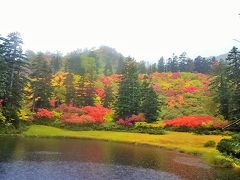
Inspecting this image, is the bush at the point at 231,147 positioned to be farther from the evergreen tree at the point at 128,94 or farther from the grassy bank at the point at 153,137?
the evergreen tree at the point at 128,94

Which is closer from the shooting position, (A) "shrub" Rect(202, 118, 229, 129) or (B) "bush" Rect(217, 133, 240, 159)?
(B) "bush" Rect(217, 133, 240, 159)

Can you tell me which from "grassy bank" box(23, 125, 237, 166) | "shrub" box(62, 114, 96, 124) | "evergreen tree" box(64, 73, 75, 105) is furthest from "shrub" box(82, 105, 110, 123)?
"evergreen tree" box(64, 73, 75, 105)

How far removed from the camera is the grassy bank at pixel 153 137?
4514 centimetres

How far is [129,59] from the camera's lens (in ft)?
251

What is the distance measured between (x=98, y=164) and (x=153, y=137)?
23.0 metres

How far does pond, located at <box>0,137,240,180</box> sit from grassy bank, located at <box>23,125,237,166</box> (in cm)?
306

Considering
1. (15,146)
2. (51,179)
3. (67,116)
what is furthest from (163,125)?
(51,179)

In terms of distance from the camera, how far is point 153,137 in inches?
2138

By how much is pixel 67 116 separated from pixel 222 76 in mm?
32559

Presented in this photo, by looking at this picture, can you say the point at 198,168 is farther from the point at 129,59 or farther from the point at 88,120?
the point at 129,59

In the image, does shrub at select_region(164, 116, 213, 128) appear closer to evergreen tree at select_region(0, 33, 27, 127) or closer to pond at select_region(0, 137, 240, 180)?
pond at select_region(0, 137, 240, 180)

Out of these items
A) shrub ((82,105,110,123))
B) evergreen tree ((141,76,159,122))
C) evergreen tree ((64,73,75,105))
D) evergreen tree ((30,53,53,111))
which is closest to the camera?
shrub ((82,105,110,123))

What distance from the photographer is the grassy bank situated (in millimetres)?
45138

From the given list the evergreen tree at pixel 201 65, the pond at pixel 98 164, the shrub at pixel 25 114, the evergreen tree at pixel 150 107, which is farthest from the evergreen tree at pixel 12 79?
the evergreen tree at pixel 201 65
